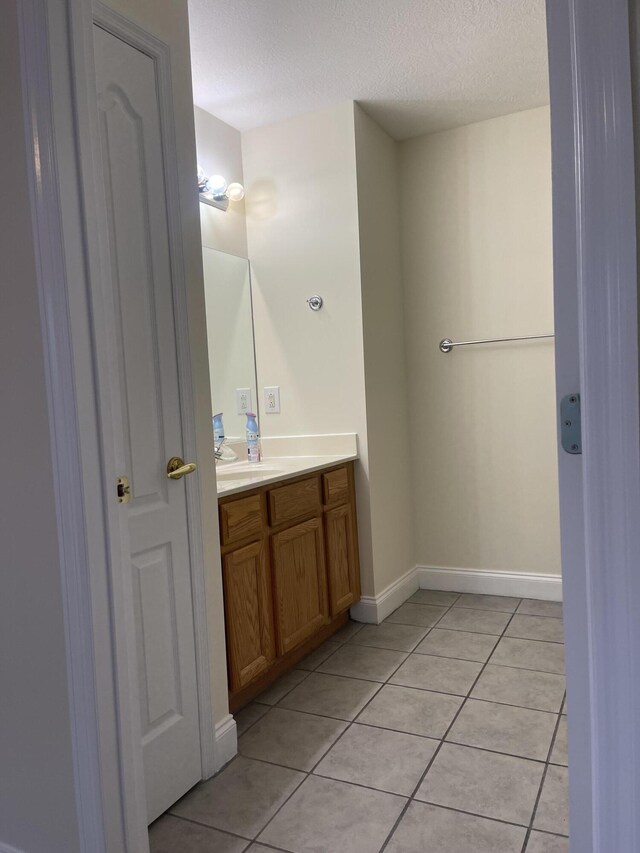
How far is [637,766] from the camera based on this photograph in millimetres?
769

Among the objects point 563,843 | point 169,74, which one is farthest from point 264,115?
point 563,843

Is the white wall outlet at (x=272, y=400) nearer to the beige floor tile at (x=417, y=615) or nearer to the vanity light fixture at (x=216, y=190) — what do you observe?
the vanity light fixture at (x=216, y=190)

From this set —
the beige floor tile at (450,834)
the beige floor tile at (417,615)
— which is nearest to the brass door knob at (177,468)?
the beige floor tile at (450,834)

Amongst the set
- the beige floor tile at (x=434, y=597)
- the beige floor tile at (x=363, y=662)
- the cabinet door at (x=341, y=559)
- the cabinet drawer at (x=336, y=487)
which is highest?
the cabinet drawer at (x=336, y=487)

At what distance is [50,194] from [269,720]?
174 centimetres

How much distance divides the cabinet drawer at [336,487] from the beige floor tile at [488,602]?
895mm

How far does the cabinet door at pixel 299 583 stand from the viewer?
2.35 m

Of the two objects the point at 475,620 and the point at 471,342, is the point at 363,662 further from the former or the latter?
the point at 471,342

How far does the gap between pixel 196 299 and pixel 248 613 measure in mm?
1030

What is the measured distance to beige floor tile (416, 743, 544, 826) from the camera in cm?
165

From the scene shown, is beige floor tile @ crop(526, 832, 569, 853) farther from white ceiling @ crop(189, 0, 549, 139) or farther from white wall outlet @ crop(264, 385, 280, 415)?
white ceiling @ crop(189, 0, 549, 139)

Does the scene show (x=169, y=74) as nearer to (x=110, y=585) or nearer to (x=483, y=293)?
(x=110, y=585)

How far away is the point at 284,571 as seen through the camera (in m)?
2.39

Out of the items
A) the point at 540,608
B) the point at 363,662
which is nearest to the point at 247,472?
the point at 363,662
